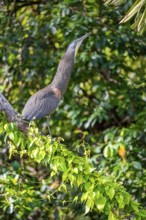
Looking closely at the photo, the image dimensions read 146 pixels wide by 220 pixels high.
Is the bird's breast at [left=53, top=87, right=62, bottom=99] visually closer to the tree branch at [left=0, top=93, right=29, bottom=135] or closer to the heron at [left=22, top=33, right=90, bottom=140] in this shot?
the heron at [left=22, top=33, right=90, bottom=140]

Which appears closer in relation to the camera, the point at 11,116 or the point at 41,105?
the point at 11,116

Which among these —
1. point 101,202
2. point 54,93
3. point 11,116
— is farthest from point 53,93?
point 101,202

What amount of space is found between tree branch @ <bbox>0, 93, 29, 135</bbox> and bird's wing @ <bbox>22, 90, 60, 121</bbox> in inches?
6.3

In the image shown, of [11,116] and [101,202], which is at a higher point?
[11,116]

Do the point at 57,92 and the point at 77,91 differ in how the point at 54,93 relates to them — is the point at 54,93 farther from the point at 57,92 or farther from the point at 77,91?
the point at 77,91

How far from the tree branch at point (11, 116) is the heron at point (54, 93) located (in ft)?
0.46

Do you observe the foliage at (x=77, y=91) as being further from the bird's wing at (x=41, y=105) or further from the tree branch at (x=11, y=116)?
the tree branch at (x=11, y=116)

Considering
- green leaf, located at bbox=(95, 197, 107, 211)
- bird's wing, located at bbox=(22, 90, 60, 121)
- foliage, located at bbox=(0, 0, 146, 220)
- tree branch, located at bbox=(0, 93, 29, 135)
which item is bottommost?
foliage, located at bbox=(0, 0, 146, 220)

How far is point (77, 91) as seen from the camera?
440 cm

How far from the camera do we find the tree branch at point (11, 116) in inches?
106

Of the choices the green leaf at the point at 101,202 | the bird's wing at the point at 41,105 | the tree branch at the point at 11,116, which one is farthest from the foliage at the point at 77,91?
the green leaf at the point at 101,202

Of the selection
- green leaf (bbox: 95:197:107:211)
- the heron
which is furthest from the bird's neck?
green leaf (bbox: 95:197:107:211)

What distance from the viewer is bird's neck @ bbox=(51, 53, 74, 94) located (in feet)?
9.59

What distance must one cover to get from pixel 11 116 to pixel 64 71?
0.40 m
